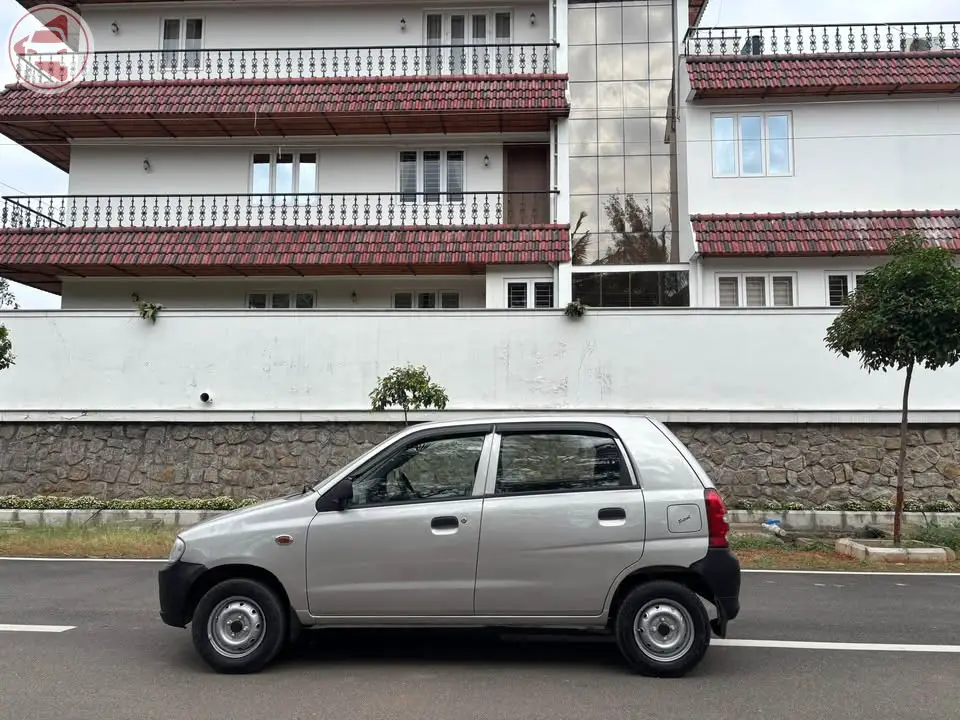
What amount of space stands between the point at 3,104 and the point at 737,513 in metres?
18.9

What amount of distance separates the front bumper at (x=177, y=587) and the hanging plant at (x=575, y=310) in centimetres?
972

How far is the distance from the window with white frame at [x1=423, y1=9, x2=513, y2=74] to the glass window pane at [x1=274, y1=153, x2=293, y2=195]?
4.24 m

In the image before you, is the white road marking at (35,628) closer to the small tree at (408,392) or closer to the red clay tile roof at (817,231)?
the small tree at (408,392)

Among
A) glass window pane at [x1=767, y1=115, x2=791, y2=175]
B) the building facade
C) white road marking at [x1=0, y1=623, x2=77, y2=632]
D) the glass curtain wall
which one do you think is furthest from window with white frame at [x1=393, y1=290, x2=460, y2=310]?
white road marking at [x1=0, y1=623, x2=77, y2=632]

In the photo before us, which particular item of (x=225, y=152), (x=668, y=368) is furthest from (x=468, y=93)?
(x=668, y=368)

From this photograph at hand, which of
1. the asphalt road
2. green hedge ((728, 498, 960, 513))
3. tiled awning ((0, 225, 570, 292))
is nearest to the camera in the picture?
the asphalt road

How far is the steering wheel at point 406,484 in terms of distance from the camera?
5.46 meters

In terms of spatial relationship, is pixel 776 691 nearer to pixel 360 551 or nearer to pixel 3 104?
pixel 360 551

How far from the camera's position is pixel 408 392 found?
13.3 m

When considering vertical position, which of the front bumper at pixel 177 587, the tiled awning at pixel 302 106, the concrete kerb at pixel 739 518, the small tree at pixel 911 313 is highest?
the tiled awning at pixel 302 106

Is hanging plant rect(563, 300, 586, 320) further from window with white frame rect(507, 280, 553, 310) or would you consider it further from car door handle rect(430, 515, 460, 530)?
car door handle rect(430, 515, 460, 530)

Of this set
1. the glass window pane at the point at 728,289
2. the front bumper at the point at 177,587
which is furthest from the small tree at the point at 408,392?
the front bumper at the point at 177,587

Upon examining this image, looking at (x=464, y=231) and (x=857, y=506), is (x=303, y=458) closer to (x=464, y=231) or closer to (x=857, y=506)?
(x=464, y=231)

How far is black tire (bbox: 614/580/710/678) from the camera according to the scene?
518 centimetres
